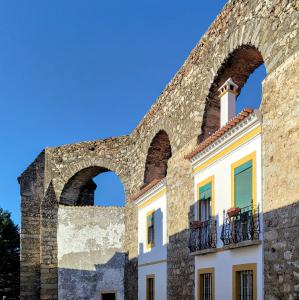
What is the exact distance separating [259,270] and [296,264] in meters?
1.00

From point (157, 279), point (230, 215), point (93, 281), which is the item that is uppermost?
point (230, 215)

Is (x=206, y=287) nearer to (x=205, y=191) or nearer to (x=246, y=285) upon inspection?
(x=246, y=285)

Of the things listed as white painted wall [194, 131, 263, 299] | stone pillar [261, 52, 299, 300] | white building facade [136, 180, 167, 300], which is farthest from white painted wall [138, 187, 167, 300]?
stone pillar [261, 52, 299, 300]

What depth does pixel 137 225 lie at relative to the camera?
52.2 feet

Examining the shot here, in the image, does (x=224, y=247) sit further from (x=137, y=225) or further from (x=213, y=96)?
(x=137, y=225)

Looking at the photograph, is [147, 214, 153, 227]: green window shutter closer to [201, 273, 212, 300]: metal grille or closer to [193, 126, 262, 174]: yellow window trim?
[193, 126, 262, 174]: yellow window trim

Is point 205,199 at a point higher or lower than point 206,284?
higher

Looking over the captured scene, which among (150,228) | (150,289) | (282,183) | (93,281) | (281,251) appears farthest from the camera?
(93,281)

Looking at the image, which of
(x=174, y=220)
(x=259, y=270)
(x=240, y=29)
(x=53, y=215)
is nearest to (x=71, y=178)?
(x=53, y=215)

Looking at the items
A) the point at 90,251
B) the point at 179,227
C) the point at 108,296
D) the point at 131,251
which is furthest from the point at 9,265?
the point at 179,227

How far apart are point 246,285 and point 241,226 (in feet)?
3.36

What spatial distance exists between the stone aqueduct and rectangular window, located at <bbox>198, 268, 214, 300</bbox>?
0.46 m

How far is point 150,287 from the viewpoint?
45.9 feet

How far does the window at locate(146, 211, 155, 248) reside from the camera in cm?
1414
